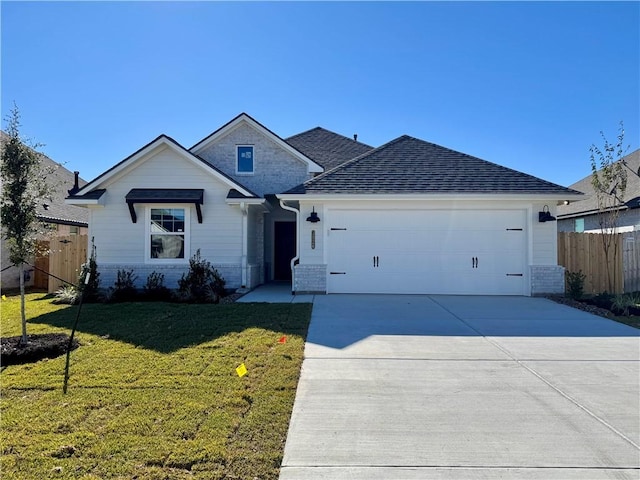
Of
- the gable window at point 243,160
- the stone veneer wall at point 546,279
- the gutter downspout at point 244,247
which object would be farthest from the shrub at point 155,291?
the stone veneer wall at point 546,279

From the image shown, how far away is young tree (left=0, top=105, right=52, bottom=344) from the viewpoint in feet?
18.8

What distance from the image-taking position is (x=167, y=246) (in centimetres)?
1191

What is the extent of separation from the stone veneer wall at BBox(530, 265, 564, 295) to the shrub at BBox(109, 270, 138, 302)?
1116 cm

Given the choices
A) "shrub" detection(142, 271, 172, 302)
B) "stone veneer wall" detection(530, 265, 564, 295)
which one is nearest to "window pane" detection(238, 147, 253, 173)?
"shrub" detection(142, 271, 172, 302)

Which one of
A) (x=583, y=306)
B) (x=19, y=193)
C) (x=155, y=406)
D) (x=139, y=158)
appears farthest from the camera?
(x=139, y=158)

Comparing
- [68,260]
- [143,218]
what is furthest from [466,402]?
[68,260]

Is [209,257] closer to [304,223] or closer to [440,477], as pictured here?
[304,223]

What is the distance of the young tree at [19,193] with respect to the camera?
18.8ft

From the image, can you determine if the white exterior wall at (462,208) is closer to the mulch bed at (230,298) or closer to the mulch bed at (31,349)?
the mulch bed at (230,298)

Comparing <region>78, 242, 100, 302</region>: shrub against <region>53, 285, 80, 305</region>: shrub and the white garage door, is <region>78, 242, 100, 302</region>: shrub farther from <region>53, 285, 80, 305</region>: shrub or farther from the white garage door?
the white garage door

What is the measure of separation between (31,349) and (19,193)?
234 centimetres

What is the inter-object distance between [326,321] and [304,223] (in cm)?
423

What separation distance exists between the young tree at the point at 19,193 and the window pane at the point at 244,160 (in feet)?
27.4

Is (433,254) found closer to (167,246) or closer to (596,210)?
(167,246)
